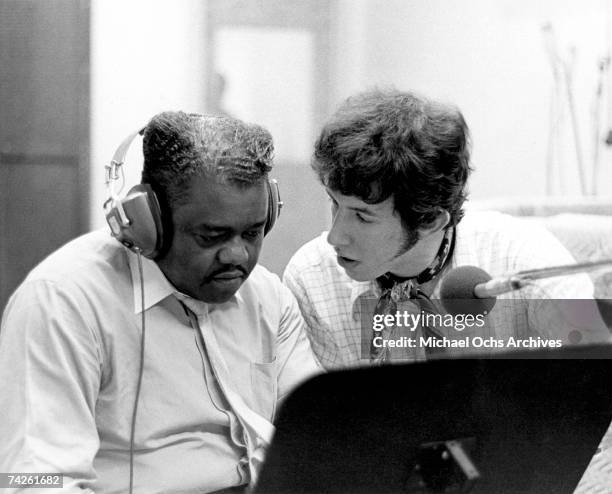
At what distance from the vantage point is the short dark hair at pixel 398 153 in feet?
3.86

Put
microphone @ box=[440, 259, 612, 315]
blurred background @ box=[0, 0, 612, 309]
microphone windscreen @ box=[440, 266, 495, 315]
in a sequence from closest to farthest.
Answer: microphone @ box=[440, 259, 612, 315]
microphone windscreen @ box=[440, 266, 495, 315]
blurred background @ box=[0, 0, 612, 309]

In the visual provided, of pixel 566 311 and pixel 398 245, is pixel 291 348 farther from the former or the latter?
pixel 566 311

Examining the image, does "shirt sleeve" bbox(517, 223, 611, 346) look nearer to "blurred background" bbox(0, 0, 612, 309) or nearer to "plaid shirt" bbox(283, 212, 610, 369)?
"plaid shirt" bbox(283, 212, 610, 369)

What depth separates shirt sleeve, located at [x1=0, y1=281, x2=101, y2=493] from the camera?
868 mm

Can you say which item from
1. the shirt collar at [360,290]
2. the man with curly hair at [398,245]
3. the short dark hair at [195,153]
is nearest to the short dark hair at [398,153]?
the man with curly hair at [398,245]

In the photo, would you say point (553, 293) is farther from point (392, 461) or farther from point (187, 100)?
point (187, 100)

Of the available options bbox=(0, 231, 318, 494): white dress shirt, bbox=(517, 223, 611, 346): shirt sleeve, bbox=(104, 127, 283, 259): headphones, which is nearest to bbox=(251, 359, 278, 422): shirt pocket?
bbox=(0, 231, 318, 494): white dress shirt

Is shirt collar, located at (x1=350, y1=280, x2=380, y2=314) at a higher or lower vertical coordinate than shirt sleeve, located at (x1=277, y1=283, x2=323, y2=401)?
higher

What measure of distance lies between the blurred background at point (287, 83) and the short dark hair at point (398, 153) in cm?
14

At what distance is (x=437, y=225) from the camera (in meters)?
1.25

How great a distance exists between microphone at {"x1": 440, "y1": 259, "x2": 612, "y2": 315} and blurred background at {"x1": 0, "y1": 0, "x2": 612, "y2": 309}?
380 millimetres

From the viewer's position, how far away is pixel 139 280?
100cm

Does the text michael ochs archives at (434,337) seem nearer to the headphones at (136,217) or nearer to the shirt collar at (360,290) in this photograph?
the shirt collar at (360,290)

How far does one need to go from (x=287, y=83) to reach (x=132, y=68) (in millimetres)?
387
